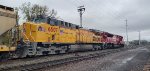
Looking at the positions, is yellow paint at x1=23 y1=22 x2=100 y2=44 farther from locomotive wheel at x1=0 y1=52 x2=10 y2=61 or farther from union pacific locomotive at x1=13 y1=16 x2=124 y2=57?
locomotive wheel at x1=0 y1=52 x2=10 y2=61

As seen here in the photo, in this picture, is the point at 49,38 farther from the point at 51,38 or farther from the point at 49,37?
the point at 51,38

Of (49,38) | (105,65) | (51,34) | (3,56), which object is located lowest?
(105,65)

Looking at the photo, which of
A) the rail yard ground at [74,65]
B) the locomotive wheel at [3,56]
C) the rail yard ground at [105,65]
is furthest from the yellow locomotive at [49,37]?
the rail yard ground at [105,65]

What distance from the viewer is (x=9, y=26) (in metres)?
17.8

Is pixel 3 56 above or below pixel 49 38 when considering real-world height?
below

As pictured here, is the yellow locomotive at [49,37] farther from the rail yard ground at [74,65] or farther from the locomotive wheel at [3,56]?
the locomotive wheel at [3,56]

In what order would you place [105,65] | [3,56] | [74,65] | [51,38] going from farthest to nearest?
[51,38]
[105,65]
[74,65]
[3,56]

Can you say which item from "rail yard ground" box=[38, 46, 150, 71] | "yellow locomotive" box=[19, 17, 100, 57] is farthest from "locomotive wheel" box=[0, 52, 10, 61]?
"rail yard ground" box=[38, 46, 150, 71]

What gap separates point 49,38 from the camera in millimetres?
25375

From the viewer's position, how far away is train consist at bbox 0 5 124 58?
21.3 metres

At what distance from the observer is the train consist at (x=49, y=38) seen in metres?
21.3

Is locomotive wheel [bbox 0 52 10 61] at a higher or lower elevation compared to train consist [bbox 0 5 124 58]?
lower

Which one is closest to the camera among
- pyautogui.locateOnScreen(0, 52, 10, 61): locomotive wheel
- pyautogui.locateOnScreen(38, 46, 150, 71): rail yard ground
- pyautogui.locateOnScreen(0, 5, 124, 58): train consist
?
pyautogui.locateOnScreen(38, 46, 150, 71): rail yard ground

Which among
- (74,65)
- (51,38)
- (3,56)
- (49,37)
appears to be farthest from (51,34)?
(3,56)
